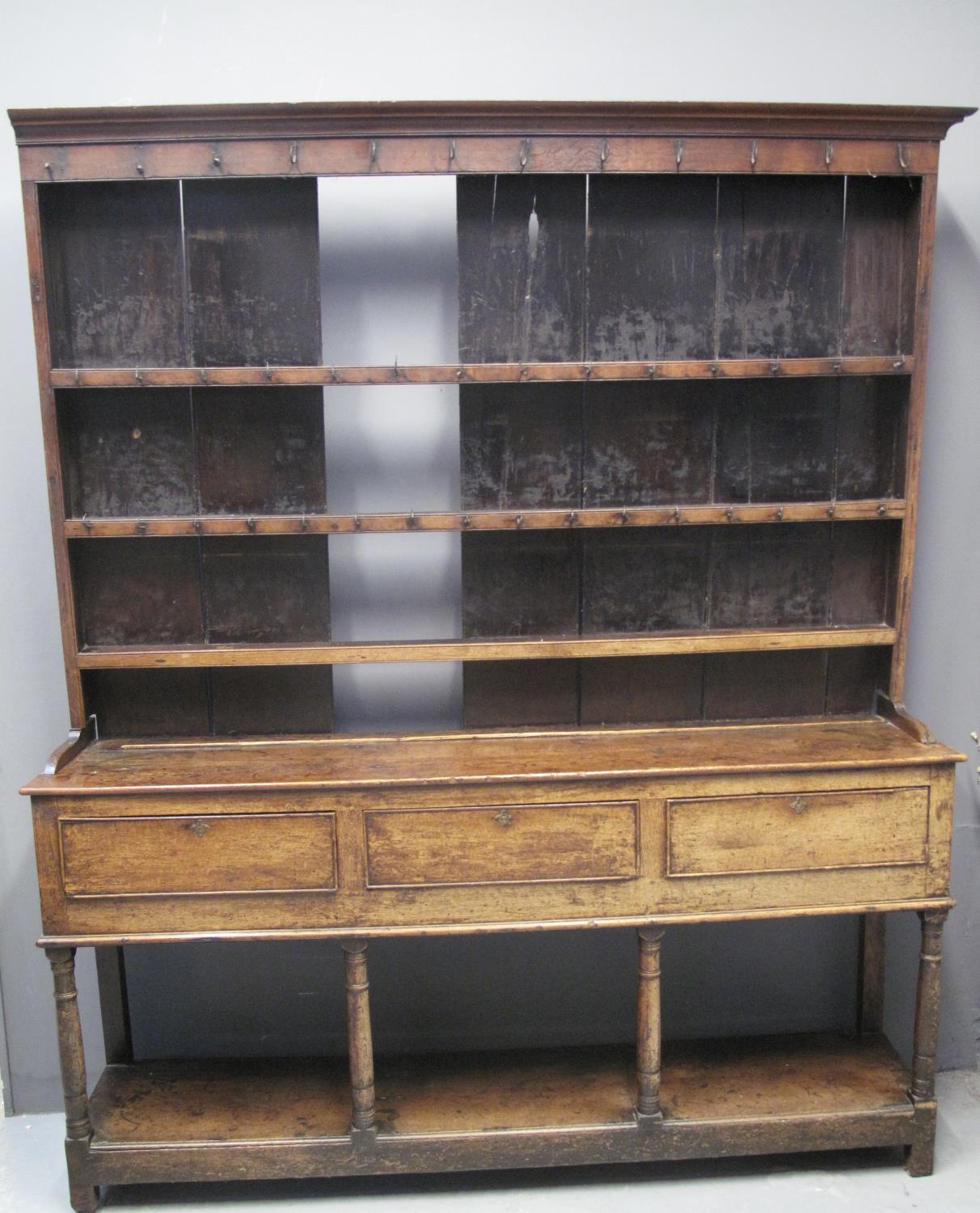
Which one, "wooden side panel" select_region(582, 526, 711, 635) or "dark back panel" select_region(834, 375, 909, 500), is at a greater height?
"dark back panel" select_region(834, 375, 909, 500)

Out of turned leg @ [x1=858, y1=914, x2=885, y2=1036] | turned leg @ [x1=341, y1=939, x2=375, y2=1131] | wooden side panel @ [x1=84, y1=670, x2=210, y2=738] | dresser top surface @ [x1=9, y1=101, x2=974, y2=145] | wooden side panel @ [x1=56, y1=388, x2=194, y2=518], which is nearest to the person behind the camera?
dresser top surface @ [x1=9, y1=101, x2=974, y2=145]

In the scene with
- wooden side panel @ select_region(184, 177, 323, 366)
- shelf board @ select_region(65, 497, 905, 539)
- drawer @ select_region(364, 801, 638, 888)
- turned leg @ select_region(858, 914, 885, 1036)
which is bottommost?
turned leg @ select_region(858, 914, 885, 1036)

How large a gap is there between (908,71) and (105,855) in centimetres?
260

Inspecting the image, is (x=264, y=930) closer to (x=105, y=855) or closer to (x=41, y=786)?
(x=105, y=855)

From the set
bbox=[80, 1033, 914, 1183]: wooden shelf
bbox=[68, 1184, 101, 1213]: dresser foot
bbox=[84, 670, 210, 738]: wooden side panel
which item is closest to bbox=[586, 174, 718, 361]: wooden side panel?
bbox=[84, 670, 210, 738]: wooden side panel

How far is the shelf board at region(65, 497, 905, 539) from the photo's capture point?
237 centimetres

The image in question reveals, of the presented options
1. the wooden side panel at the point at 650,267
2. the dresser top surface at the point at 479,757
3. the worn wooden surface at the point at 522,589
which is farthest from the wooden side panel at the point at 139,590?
the wooden side panel at the point at 650,267

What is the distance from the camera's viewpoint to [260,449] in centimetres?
246

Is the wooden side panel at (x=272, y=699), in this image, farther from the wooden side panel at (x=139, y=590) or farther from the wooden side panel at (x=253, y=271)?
the wooden side panel at (x=253, y=271)

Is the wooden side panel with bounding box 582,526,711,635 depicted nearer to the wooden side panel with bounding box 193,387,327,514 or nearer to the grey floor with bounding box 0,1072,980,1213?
the wooden side panel with bounding box 193,387,327,514

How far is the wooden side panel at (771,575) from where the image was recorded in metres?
2.59

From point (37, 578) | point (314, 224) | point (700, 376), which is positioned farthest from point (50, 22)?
point (700, 376)

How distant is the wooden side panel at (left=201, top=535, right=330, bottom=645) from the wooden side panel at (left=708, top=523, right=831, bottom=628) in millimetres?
961

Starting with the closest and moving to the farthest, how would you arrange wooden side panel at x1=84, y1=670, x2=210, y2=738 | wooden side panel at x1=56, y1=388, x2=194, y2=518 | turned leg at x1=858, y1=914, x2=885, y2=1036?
wooden side panel at x1=56, y1=388, x2=194, y2=518 → wooden side panel at x1=84, y1=670, x2=210, y2=738 → turned leg at x1=858, y1=914, x2=885, y2=1036
